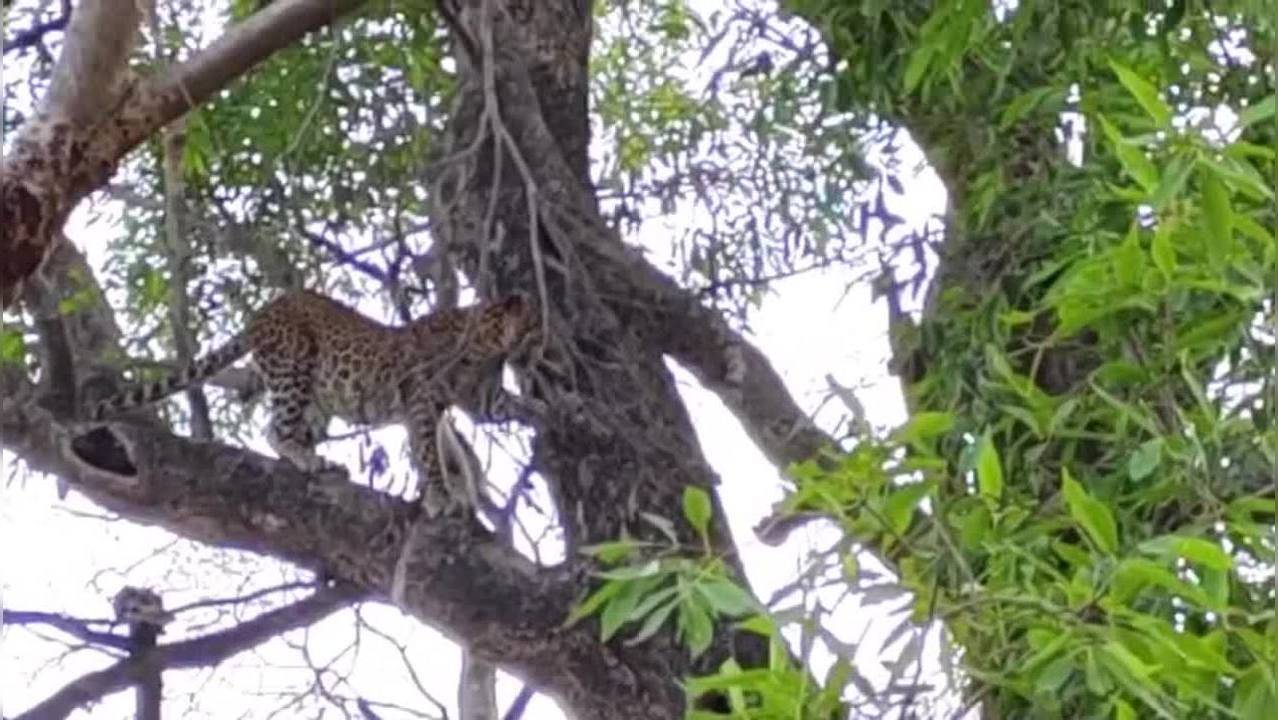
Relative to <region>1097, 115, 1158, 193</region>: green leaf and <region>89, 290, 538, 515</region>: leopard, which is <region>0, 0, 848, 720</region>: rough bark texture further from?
<region>1097, 115, 1158, 193</region>: green leaf

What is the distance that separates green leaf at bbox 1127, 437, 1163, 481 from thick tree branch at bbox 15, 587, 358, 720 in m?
1.77

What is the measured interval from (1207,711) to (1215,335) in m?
0.40

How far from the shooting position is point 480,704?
3986 mm

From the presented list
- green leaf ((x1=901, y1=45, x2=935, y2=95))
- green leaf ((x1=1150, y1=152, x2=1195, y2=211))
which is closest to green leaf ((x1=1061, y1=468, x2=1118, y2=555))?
green leaf ((x1=1150, y1=152, x2=1195, y2=211))

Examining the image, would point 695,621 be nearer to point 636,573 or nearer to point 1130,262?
point 636,573

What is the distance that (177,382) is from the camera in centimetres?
374

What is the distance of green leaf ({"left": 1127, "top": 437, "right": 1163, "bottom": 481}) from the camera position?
2.25 m

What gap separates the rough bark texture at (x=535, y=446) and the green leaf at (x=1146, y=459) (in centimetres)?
121

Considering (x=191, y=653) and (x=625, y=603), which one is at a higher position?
(x=191, y=653)

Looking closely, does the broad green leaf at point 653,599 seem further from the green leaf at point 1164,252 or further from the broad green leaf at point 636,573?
the green leaf at point 1164,252

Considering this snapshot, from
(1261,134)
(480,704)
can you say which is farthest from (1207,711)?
(480,704)

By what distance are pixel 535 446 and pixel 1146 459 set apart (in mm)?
1612

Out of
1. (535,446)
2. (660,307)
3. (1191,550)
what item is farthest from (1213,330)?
(660,307)

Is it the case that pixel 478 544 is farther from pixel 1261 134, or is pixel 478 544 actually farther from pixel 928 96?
pixel 1261 134
